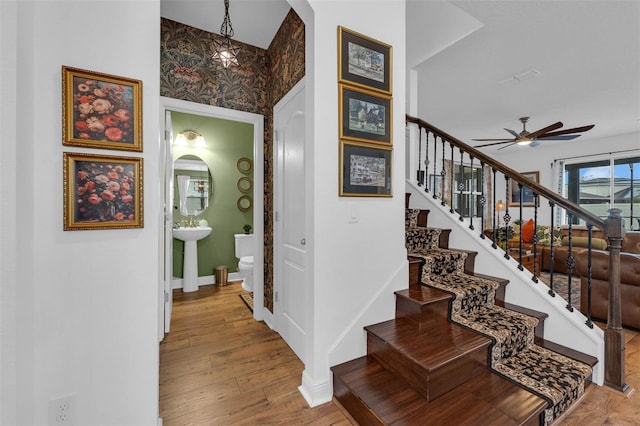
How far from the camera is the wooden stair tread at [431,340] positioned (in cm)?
153

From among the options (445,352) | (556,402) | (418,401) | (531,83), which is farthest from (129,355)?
(531,83)

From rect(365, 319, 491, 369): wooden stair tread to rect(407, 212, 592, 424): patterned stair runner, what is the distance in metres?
0.10

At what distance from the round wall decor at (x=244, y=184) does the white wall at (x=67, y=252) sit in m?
3.15

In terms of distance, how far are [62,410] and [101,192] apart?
979mm

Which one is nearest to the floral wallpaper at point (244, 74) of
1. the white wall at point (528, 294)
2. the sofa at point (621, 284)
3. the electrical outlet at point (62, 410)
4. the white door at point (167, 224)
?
the white door at point (167, 224)

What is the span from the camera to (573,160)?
21.9 ft

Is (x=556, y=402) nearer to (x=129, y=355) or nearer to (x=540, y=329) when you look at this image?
(x=540, y=329)

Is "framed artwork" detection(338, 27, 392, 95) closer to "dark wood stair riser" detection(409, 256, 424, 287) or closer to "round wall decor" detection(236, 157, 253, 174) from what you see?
"dark wood stair riser" detection(409, 256, 424, 287)

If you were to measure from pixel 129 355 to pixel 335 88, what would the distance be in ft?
6.26

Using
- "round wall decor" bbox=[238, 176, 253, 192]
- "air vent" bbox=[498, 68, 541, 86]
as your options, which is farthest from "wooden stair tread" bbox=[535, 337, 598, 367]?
"round wall decor" bbox=[238, 176, 253, 192]

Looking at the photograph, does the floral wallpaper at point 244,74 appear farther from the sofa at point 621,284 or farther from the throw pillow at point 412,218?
the sofa at point 621,284

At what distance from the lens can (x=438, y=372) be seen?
57.5 inches

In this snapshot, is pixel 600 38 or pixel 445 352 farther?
pixel 600 38

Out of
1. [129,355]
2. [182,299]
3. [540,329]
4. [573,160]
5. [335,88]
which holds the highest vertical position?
[573,160]
